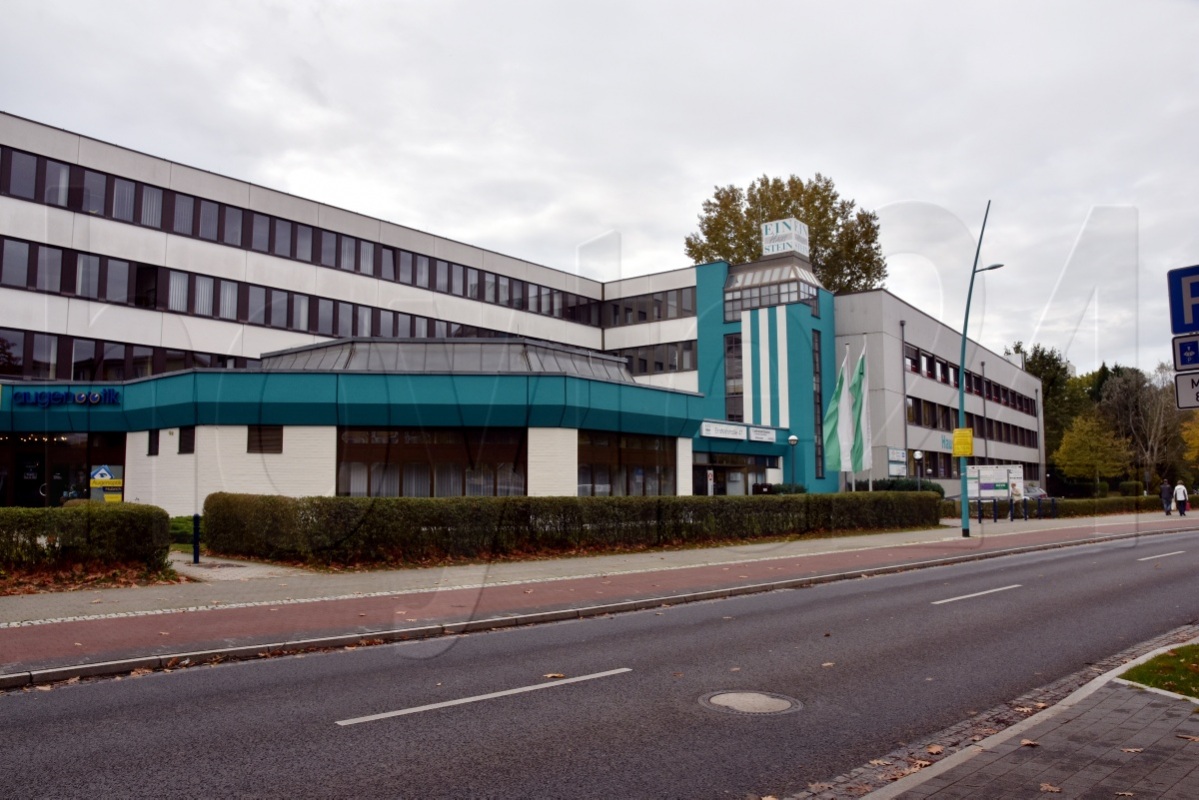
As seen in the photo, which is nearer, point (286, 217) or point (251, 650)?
point (251, 650)

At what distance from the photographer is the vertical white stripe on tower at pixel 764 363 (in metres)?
51.8

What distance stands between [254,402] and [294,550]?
→ 977cm

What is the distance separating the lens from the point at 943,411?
61.7m

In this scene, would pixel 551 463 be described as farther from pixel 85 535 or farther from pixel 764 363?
pixel 764 363

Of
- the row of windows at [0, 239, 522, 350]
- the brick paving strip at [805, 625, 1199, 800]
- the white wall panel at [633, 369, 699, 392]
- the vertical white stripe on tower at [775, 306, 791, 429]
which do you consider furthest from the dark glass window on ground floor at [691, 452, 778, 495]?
the brick paving strip at [805, 625, 1199, 800]

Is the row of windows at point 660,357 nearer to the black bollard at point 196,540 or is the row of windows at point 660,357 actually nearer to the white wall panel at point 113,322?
the white wall panel at point 113,322

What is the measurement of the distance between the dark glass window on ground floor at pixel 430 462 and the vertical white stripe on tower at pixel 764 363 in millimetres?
26850

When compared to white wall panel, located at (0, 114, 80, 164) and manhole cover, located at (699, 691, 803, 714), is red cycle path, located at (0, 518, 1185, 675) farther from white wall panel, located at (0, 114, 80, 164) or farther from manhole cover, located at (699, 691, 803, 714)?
white wall panel, located at (0, 114, 80, 164)

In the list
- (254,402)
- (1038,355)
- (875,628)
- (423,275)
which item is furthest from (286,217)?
(1038,355)

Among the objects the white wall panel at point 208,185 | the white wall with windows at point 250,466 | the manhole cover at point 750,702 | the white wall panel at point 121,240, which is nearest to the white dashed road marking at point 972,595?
the manhole cover at point 750,702

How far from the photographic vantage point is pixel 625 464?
101ft

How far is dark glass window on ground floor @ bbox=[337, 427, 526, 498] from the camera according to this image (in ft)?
88.1

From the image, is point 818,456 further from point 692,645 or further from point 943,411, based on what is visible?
point 692,645

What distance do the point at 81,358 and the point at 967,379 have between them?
58384mm
